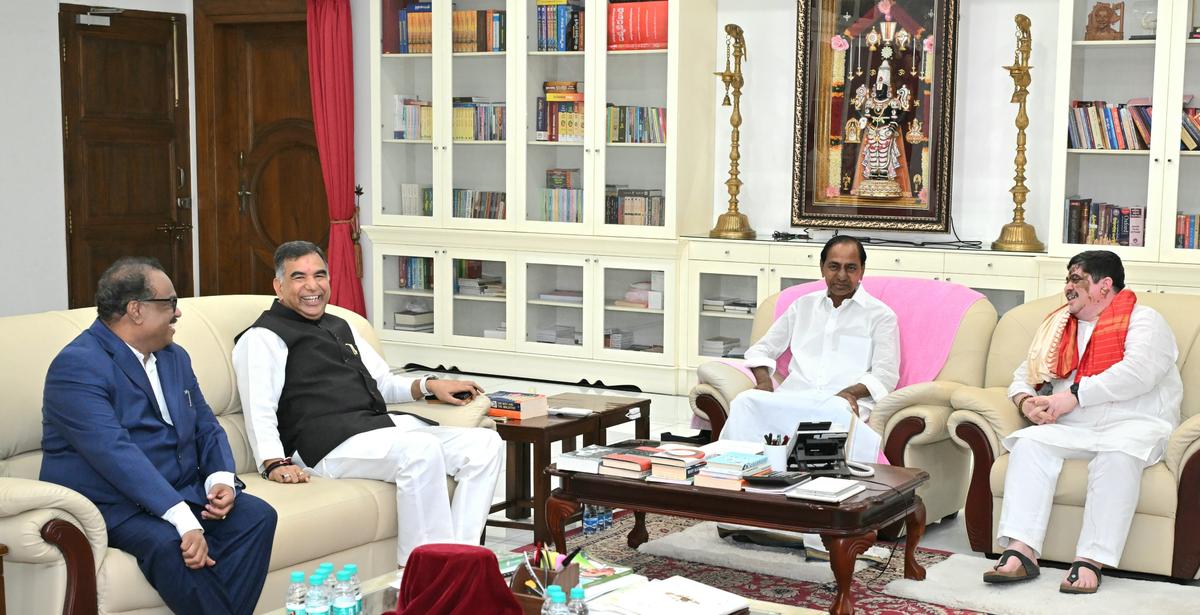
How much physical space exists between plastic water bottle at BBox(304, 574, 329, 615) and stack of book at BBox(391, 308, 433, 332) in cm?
533

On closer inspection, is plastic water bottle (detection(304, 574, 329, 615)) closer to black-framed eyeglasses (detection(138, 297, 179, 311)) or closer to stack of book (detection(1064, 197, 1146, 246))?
black-framed eyeglasses (detection(138, 297, 179, 311))

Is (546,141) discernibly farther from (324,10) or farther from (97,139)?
(97,139)

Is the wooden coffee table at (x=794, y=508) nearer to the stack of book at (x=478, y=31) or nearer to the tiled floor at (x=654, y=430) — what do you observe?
the tiled floor at (x=654, y=430)

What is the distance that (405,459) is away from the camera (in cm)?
373

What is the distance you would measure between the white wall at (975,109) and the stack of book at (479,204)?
1560 mm

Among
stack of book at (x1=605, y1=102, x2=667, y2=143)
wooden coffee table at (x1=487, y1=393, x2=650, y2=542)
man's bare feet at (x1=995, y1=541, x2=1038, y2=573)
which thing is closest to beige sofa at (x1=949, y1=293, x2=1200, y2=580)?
man's bare feet at (x1=995, y1=541, x2=1038, y2=573)

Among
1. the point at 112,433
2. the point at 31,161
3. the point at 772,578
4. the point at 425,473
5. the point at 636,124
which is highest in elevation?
the point at 636,124

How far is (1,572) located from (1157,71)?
5.11 metres

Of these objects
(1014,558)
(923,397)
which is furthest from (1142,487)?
(923,397)

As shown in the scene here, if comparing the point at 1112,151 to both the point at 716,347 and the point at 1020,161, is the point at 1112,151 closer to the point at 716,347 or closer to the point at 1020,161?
the point at 1020,161

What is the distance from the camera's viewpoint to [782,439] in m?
3.77

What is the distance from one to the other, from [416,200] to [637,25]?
182 cm

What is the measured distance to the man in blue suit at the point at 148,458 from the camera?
3088mm

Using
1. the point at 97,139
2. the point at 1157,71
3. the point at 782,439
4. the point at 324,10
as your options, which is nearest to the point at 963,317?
the point at 782,439
